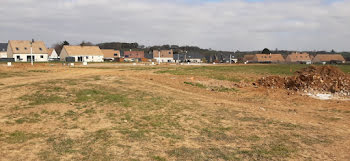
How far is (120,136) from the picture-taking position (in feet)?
30.6

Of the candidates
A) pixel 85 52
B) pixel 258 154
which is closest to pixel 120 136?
pixel 258 154

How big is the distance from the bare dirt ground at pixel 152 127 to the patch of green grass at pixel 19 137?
3 centimetres

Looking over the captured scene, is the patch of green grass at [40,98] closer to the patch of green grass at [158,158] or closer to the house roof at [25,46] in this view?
the patch of green grass at [158,158]

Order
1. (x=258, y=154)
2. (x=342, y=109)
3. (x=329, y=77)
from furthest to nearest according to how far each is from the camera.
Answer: (x=329, y=77)
(x=342, y=109)
(x=258, y=154)

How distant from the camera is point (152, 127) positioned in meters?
10.4

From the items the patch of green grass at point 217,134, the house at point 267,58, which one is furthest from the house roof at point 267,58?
the patch of green grass at point 217,134

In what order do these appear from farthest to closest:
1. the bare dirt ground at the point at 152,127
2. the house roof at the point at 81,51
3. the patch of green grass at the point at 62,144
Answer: the house roof at the point at 81,51 < the bare dirt ground at the point at 152,127 < the patch of green grass at the point at 62,144

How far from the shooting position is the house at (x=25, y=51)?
7144cm

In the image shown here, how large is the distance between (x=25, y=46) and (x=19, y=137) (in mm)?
74636

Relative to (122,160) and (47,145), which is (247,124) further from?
(47,145)

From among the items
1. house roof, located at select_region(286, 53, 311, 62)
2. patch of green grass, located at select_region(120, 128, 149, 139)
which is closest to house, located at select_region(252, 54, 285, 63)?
house roof, located at select_region(286, 53, 311, 62)

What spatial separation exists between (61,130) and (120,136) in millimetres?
2202

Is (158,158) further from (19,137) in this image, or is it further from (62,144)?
(19,137)

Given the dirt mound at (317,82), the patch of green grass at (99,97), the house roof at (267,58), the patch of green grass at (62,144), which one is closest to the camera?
the patch of green grass at (62,144)
